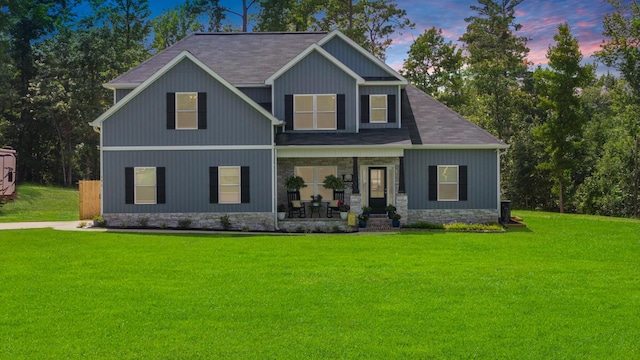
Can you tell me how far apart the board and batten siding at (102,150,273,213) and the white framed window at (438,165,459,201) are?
23.2ft

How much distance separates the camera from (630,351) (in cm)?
797

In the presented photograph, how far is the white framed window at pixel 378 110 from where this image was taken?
26.4m

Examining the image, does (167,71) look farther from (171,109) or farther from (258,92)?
(258,92)

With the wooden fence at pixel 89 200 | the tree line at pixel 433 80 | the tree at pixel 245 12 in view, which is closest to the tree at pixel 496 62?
the tree line at pixel 433 80

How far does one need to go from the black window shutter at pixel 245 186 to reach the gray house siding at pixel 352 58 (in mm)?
6763

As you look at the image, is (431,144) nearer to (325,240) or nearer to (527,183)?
(325,240)

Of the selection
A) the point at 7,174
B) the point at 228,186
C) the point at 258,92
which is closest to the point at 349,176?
the point at 228,186

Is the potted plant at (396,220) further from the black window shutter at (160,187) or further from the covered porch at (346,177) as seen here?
the black window shutter at (160,187)

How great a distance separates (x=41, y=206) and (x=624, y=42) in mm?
36831

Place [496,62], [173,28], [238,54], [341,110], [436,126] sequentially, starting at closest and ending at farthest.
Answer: [341,110], [436,126], [238,54], [496,62], [173,28]

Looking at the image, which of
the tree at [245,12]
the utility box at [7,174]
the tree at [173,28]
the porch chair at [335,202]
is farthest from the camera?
the tree at [173,28]

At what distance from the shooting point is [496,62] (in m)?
47.7

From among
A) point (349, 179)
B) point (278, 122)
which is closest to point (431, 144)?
point (349, 179)

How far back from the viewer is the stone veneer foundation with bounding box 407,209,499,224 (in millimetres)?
25500
